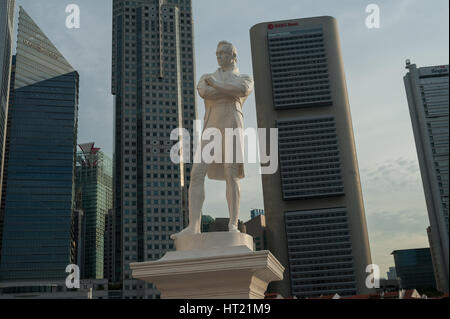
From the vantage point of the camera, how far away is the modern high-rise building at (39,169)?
94312 millimetres

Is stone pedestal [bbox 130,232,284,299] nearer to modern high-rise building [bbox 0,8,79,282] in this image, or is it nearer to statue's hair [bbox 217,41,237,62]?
statue's hair [bbox 217,41,237,62]

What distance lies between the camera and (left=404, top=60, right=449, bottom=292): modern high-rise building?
381 cm

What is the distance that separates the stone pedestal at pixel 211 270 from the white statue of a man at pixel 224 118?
411mm

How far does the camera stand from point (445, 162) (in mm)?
3822

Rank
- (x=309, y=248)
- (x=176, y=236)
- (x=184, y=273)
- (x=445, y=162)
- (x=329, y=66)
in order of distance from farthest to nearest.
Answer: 1. (x=329, y=66)
2. (x=309, y=248)
3. (x=176, y=236)
4. (x=184, y=273)
5. (x=445, y=162)

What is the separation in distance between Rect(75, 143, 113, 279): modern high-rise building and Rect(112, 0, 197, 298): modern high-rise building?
38266mm

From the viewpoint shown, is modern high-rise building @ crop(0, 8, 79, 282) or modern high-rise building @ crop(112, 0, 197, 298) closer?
modern high-rise building @ crop(112, 0, 197, 298)

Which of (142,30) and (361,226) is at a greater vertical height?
(142,30)

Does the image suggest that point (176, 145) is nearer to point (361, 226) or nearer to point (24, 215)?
point (24, 215)

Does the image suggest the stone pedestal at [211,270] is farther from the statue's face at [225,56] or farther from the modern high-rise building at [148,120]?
the modern high-rise building at [148,120]

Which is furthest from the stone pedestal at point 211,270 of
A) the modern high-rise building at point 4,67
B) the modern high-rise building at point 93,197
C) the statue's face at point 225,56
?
the modern high-rise building at point 93,197

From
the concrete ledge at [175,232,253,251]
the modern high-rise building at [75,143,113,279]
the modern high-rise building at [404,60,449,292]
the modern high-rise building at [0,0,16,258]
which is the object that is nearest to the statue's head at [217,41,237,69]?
the concrete ledge at [175,232,253,251]

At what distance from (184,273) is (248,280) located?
2.69ft

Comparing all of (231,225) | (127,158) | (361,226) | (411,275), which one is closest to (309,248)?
(361,226)
